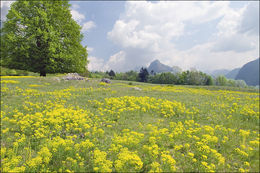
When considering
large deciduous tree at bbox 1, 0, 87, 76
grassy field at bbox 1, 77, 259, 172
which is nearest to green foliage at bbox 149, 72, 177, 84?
large deciduous tree at bbox 1, 0, 87, 76

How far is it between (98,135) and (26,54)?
27.3 meters

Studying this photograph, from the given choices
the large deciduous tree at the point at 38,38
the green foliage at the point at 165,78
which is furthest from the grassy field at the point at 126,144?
the green foliage at the point at 165,78

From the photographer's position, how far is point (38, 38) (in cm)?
2834

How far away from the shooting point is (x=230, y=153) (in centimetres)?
636

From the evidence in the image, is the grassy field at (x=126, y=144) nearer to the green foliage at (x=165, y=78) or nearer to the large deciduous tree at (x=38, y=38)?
the large deciduous tree at (x=38, y=38)

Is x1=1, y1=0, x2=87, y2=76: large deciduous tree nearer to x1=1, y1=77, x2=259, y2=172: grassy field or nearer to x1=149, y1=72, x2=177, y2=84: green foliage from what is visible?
x1=1, y1=77, x2=259, y2=172: grassy field

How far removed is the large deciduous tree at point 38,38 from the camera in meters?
26.7

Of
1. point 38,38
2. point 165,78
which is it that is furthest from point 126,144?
point 165,78

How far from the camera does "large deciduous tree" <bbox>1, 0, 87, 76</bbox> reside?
26.7 m

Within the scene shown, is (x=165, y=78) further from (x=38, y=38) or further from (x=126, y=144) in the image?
(x=126, y=144)

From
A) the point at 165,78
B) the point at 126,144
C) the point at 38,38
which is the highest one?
the point at 38,38

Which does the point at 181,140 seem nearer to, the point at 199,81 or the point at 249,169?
the point at 249,169

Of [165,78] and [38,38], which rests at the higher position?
[38,38]

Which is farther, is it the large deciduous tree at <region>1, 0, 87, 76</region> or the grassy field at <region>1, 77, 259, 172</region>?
the large deciduous tree at <region>1, 0, 87, 76</region>
